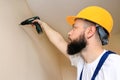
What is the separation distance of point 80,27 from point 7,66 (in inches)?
25.2

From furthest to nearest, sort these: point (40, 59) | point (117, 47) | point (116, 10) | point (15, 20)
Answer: point (117, 47) → point (116, 10) → point (40, 59) → point (15, 20)

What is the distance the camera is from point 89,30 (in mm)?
1813

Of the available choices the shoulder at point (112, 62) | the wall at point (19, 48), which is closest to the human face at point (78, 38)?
the shoulder at point (112, 62)

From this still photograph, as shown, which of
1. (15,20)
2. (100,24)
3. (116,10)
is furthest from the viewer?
(116,10)

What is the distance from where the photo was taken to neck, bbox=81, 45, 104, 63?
1.80 metres

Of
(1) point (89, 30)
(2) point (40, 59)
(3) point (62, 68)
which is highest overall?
(1) point (89, 30)

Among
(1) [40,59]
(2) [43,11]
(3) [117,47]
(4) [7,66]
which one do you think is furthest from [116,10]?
(4) [7,66]

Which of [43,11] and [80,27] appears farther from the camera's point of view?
[43,11]

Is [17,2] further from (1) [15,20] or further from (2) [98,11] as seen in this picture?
(2) [98,11]

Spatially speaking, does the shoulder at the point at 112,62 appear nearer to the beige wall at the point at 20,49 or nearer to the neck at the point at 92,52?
the neck at the point at 92,52

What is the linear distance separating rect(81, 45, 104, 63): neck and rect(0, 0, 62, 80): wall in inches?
21.6

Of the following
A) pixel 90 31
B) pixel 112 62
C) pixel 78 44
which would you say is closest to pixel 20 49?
pixel 78 44

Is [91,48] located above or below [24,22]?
below

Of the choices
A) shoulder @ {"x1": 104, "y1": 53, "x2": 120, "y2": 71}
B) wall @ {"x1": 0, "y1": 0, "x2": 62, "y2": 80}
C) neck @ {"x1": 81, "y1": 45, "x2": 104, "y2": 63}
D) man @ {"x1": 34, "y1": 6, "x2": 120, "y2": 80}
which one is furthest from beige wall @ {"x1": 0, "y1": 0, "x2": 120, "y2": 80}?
shoulder @ {"x1": 104, "y1": 53, "x2": 120, "y2": 71}
